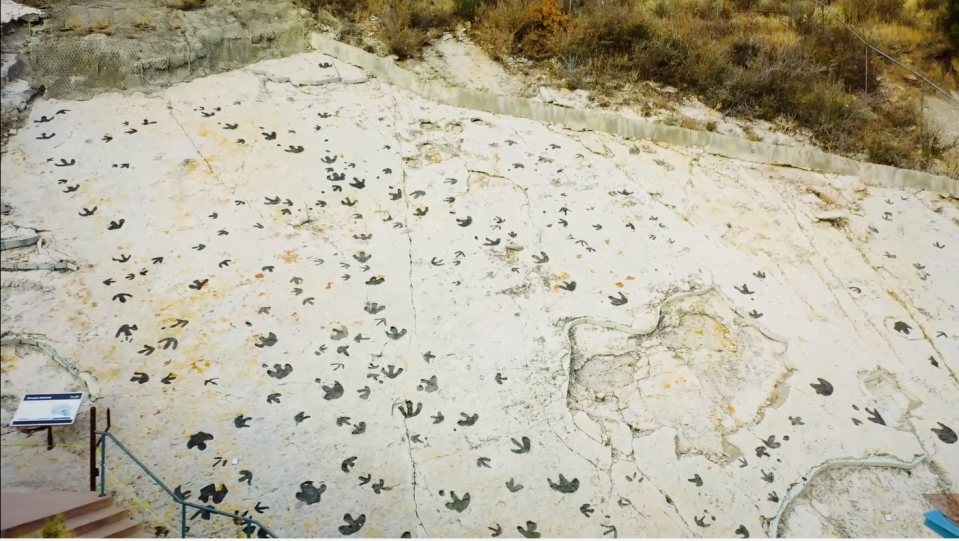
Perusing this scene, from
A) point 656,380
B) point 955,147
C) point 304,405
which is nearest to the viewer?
point 304,405

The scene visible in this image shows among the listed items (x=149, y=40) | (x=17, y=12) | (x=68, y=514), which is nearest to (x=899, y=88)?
(x=149, y=40)

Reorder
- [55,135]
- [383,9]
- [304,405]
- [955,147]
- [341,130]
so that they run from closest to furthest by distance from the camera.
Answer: [304,405] < [55,135] < [341,130] < [955,147] < [383,9]

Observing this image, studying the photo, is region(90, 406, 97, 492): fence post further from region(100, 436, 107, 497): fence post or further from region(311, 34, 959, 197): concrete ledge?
region(311, 34, 959, 197): concrete ledge

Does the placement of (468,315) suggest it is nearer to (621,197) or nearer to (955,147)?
(621,197)

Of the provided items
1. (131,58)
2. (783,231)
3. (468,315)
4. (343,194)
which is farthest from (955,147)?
(131,58)

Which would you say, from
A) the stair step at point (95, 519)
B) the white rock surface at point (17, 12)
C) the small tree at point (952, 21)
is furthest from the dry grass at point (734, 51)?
the stair step at point (95, 519)

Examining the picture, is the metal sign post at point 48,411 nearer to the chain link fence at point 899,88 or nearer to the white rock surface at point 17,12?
the white rock surface at point 17,12

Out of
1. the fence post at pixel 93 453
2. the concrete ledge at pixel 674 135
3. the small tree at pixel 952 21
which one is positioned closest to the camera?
the fence post at pixel 93 453

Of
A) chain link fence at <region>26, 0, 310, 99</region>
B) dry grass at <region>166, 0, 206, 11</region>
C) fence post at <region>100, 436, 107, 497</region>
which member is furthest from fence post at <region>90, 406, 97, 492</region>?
dry grass at <region>166, 0, 206, 11</region>
